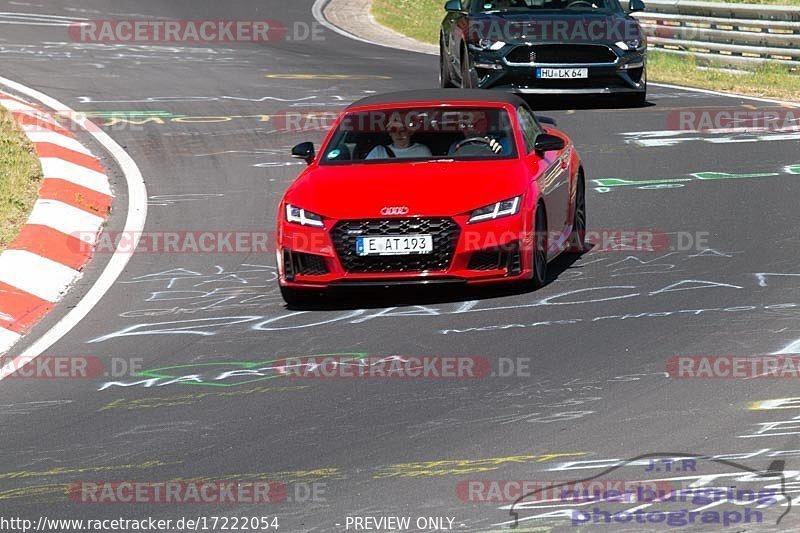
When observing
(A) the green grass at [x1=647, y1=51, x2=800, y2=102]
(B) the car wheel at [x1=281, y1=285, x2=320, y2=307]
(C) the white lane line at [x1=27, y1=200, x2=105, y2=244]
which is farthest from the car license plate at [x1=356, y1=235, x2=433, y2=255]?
(A) the green grass at [x1=647, y1=51, x2=800, y2=102]

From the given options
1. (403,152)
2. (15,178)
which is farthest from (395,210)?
(15,178)

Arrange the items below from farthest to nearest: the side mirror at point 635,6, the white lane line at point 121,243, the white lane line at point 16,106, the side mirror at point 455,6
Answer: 1. the side mirror at point 635,6
2. the side mirror at point 455,6
3. the white lane line at point 16,106
4. the white lane line at point 121,243

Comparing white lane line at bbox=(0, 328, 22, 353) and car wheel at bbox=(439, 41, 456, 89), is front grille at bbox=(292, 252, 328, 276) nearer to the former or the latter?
white lane line at bbox=(0, 328, 22, 353)

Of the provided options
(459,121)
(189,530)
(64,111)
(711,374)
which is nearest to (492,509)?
(189,530)

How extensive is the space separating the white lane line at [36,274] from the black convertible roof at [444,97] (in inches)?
96.6

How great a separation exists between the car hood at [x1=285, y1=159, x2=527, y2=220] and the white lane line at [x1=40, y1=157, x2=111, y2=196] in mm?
4018

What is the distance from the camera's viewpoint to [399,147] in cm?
1184

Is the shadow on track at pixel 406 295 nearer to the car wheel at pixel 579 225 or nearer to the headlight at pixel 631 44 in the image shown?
the car wheel at pixel 579 225

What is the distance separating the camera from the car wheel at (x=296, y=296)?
35.7 feet

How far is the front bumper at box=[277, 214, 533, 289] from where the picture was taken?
10539 millimetres

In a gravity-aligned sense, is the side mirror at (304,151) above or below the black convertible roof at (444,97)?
below

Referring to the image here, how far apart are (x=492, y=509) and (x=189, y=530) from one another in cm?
121

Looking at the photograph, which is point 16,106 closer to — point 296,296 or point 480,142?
point 480,142

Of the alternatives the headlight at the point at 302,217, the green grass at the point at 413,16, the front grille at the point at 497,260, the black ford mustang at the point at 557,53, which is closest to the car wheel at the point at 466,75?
the black ford mustang at the point at 557,53
